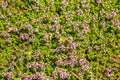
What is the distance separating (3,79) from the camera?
578cm

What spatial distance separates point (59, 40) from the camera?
5980mm

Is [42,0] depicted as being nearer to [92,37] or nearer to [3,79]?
[92,37]

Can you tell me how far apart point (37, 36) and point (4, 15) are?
70 centimetres

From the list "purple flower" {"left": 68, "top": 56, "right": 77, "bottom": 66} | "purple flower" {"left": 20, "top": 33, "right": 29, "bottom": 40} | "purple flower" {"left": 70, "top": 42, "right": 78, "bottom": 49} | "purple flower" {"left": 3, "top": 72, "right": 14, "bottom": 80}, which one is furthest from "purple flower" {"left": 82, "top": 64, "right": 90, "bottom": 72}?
"purple flower" {"left": 3, "top": 72, "right": 14, "bottom": 80}

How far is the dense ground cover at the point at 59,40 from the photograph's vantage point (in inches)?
231

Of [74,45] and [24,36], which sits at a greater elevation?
[24,36]

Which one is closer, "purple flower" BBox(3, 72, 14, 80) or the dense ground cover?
"purple flower" BBox(3, 72, 14, 80)

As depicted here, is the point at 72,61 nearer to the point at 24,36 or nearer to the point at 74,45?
the point at 74,45

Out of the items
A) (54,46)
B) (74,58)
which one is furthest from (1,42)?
(74,58)

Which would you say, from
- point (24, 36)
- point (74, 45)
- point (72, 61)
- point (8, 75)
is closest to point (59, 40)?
point (74, 45)

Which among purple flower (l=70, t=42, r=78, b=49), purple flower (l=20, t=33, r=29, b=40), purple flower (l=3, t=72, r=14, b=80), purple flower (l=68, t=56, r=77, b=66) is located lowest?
purple flower (l=3, t=72, r=14, b=80)

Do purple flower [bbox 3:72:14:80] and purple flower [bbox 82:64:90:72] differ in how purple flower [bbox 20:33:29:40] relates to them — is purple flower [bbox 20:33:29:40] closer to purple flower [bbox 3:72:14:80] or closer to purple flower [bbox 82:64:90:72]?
purple flower [bbox 3:72:14:80]

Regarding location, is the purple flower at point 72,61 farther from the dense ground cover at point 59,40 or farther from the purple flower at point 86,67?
the purple flower at point 86,67

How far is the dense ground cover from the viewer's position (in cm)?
588
